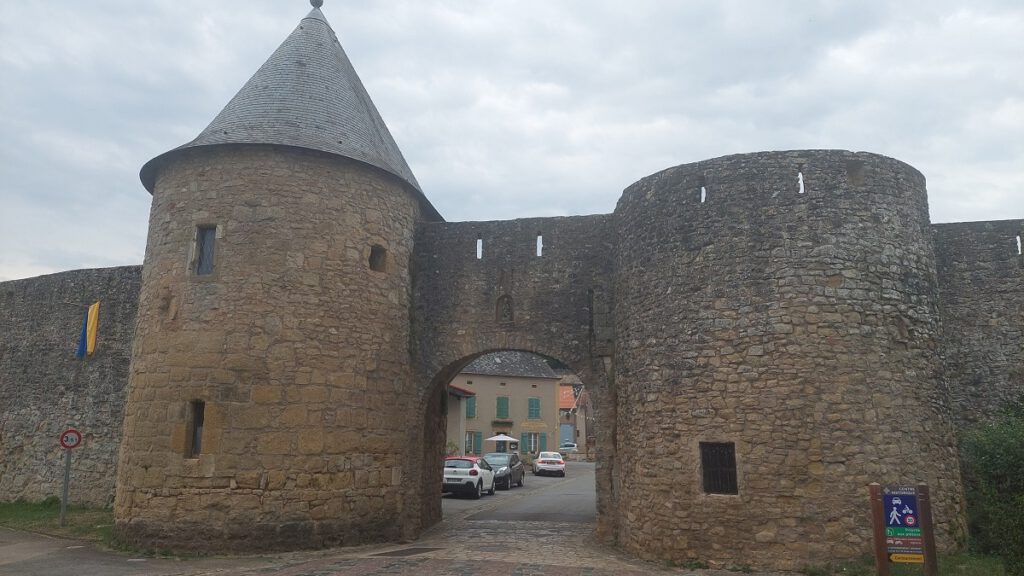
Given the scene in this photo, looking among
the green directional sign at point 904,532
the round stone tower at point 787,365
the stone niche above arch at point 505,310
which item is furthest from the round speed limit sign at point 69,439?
the green directional sign at point 904,532

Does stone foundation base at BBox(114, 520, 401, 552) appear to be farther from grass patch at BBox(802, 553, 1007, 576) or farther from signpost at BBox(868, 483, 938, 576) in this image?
signpost at BBox(868, 483, 938, 576)

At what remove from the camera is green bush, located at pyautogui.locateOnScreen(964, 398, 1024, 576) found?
7629 mm

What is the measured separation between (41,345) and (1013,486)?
19.2 metres

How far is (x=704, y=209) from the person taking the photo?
10.2 m

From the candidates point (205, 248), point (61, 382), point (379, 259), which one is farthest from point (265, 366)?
point (61, 382)

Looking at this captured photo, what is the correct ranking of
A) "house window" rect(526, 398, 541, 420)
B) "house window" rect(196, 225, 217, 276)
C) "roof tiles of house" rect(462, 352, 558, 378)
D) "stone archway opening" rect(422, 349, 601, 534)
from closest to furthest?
1. "house window" rect(196, 225, 217, 276)
2. "stone archway opening" rect(422, 349, 601, 534)
3. "roof tiles of house" rect(462, 352, 558, 378)
4. "house window" rect(526, 398, 541, 420)

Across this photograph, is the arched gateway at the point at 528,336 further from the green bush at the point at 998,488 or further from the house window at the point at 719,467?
the green bush at the point at 998,488

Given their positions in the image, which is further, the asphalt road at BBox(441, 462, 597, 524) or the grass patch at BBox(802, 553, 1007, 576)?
the asphalt road at BBox(441, 462, 597, 524)

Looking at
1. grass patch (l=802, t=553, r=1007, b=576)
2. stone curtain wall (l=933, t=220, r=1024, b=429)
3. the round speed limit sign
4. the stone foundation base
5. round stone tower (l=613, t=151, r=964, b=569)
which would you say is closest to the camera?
grass patch (l=802, t=553, r=1007, b=576)

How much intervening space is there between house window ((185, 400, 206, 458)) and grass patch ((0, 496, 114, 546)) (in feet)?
6.78

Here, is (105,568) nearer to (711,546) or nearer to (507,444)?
(711,546)

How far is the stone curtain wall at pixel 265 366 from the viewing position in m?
10.4

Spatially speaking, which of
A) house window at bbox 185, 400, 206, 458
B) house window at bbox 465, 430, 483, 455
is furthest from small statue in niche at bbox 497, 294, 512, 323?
house window at bbox 465, 430, 483, 455

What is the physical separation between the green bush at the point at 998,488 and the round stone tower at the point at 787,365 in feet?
1.29
